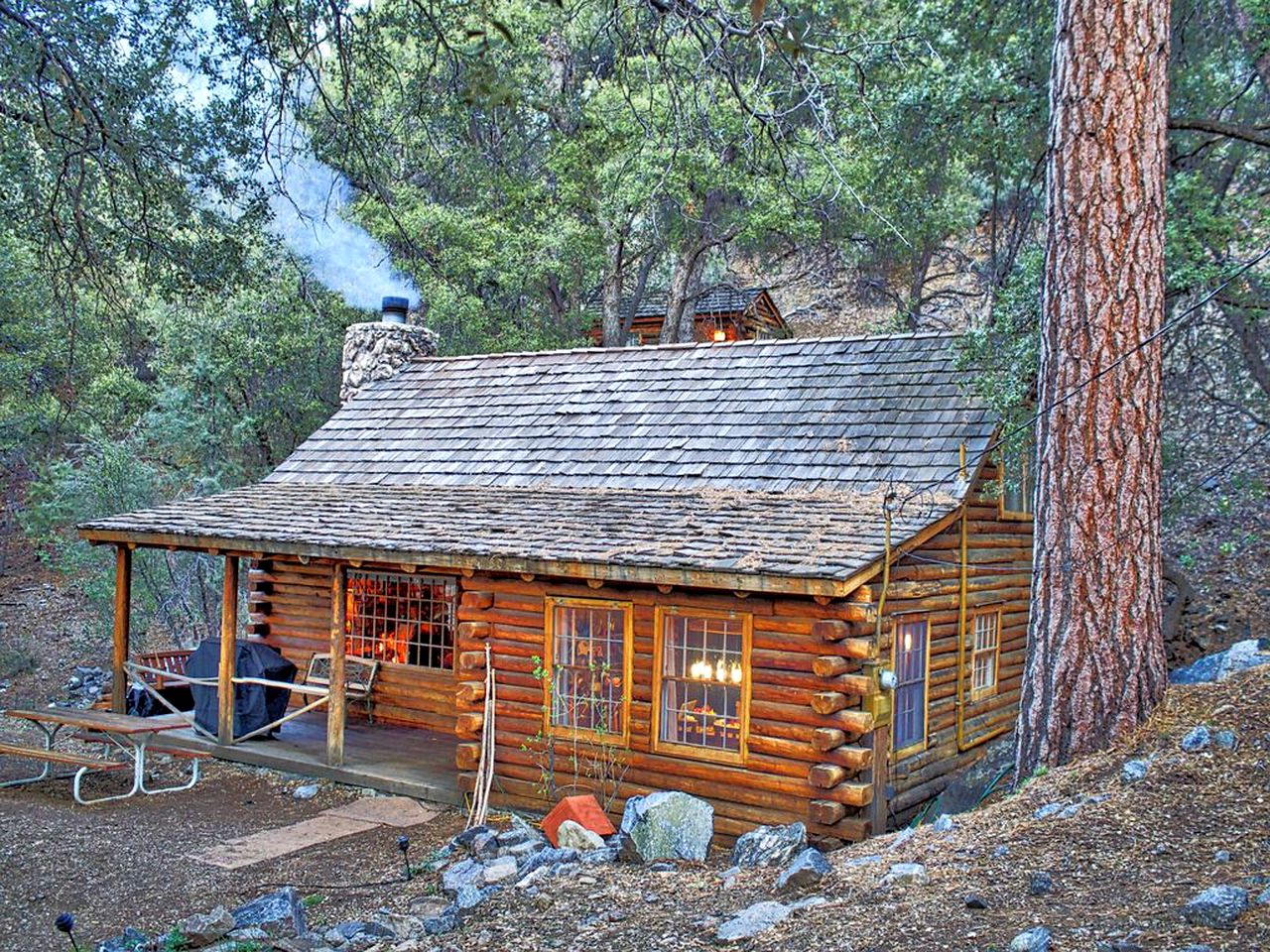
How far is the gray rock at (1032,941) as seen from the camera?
14.2 ft

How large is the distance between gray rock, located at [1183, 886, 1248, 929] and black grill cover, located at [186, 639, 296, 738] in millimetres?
9789

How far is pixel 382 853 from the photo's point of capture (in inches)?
337

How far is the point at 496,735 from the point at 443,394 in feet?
21.6

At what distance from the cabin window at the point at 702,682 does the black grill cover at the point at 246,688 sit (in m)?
5.00

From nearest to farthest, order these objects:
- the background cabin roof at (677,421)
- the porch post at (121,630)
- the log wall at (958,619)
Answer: the log wall at (958,619), the background cabin roof at (677,421), the porch post at (121,630)

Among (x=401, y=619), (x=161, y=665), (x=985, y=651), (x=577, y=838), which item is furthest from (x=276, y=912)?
(x=161, y=665)

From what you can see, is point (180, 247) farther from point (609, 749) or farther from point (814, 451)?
point (814, 451)

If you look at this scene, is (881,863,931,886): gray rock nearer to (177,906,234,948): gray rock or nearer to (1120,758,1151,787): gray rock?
(1120,758,1151,787): gray rock

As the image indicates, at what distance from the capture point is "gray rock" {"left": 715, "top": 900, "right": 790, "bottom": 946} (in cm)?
534

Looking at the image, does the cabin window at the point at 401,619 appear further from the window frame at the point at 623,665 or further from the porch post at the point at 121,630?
the window frame at the point at 623,665

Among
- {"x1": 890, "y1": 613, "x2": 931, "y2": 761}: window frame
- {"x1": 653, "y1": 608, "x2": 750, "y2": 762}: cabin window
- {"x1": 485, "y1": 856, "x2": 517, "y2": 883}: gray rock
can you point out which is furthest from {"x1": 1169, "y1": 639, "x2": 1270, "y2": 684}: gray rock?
{"x1": 485, "y1": 856, "x2": 517, "y2": 883}: gray rock

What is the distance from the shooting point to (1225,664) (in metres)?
8.27

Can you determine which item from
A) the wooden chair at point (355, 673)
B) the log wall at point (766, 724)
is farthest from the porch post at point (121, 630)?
the log wall at point (766, 724)

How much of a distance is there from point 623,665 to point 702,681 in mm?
790
